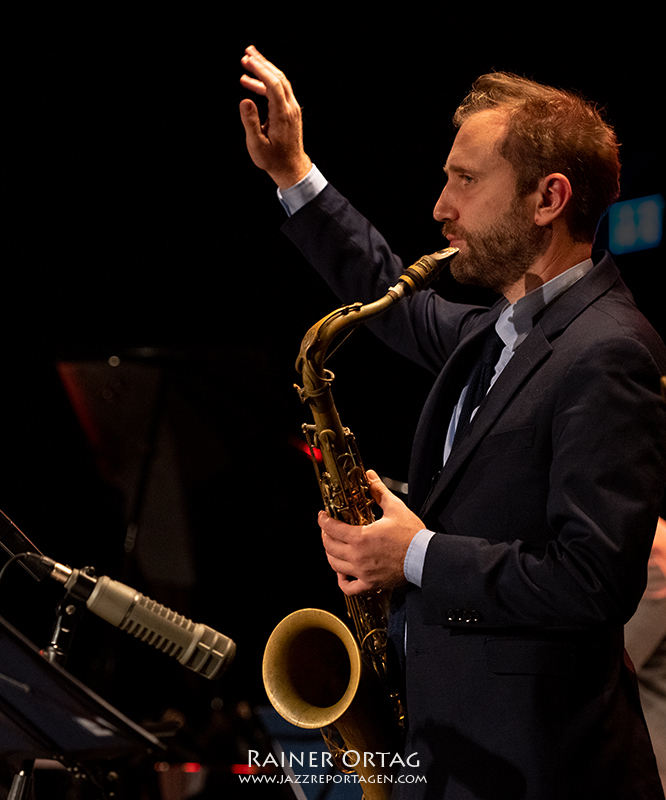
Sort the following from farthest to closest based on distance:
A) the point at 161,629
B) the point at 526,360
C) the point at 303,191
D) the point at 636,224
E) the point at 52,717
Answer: the point at 636,224 < the point at 303,191 < the point at 526,360 < the point at 52,717 < the point at 161,629

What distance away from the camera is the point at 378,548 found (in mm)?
1682

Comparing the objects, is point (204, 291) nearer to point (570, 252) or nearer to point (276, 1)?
point (276, 1)

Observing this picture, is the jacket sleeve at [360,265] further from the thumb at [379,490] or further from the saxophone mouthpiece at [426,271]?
the thumb at [379,490]

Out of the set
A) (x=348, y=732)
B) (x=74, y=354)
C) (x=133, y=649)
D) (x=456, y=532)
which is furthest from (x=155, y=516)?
(x=456, y=532)

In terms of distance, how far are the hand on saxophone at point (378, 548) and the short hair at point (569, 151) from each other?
87cm

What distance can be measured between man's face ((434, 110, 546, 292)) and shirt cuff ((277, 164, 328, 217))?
0.41 metres

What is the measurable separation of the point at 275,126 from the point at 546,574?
145 cm

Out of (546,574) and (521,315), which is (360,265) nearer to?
(521,315)

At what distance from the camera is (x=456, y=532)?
1.73m

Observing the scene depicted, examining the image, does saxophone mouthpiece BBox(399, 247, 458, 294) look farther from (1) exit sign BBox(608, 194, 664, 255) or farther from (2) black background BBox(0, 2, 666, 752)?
(1) exit sign BBox(608, 194, 664, 255)

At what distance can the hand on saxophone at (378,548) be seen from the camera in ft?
5.49

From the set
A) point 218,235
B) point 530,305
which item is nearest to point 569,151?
point 530,305

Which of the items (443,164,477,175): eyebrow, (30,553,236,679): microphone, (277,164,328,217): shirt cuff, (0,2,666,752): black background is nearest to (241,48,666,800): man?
(443,164,477,175): eyebrow

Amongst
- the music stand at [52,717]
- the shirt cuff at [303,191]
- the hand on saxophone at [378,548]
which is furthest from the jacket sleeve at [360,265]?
the music stand at [52,717]
